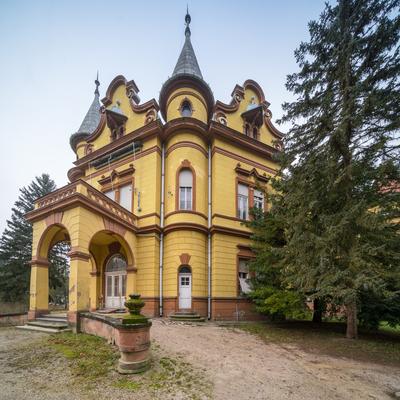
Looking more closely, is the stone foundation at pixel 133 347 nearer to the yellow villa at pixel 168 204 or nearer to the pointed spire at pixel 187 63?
the yellow villa at pixel 168 204

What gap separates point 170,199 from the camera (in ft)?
53.1

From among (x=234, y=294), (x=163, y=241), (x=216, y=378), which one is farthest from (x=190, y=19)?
(x=216, y=378)

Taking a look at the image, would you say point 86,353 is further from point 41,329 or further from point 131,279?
point 131,279

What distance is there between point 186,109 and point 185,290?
10413 mm

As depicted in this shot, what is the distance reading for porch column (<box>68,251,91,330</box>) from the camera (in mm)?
11266

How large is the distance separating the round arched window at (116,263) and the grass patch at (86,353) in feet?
21.6

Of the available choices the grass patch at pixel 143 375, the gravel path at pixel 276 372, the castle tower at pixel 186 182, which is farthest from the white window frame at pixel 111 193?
the grass patch at pixel 143 375

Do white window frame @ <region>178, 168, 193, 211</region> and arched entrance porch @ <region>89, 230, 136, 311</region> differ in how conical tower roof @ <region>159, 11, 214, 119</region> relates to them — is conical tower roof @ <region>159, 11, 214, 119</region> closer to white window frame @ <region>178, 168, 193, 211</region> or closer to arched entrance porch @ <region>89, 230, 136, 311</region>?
white window frame @ <region>178, 168, 193, 211</region>

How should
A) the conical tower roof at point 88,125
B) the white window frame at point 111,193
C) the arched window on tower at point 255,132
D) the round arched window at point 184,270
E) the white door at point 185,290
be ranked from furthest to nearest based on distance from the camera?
the conical tower roof at point 88,125 < the arched window on tower at point 255,132 < the white window frame at point 111,193 < the round arched window at point 184,270 < the white door at point 185,290

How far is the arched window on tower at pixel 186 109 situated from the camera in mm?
17453

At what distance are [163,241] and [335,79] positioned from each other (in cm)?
1099

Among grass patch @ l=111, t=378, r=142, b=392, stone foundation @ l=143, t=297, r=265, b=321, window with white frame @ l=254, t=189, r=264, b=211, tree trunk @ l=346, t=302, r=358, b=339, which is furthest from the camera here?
window with white frame @ l=254, t=189, r=264, b=211

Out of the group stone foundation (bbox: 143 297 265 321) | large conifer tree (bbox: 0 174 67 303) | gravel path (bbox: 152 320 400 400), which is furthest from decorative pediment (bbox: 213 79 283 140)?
large conifer tree (bbox: 0 174 67 303)

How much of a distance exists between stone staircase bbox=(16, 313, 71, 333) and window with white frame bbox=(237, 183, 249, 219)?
34.1 ft
